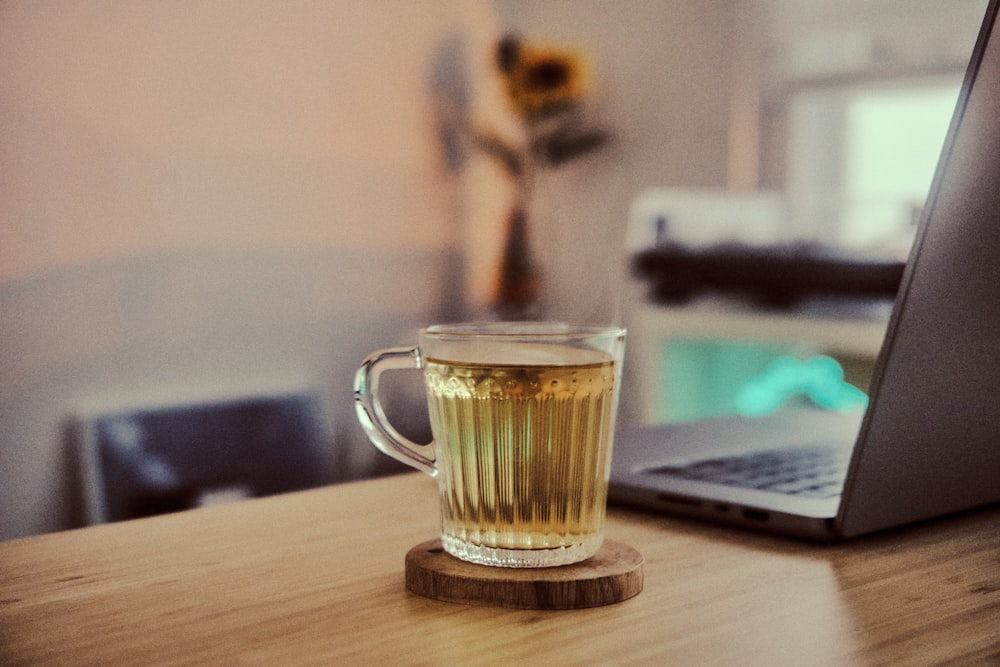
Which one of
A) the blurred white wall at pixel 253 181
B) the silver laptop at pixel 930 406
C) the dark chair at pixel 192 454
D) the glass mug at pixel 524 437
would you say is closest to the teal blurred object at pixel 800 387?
the blurred white wall at pixel 253 181

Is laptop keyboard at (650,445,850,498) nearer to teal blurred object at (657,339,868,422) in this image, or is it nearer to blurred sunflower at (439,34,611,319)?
teal blurred object at (657,339,868,422)

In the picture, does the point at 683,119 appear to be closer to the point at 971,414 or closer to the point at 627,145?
the point at 627,145

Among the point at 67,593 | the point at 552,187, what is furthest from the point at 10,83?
the point at 67,593

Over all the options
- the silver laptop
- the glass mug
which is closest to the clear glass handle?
the glass mug

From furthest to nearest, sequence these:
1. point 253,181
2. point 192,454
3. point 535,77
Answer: point 535,77 < point 253,181 < point 192,454

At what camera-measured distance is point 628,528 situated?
666mm

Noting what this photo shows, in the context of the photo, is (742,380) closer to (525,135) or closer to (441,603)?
(525,135)

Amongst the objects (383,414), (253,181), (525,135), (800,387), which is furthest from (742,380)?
(383,414)

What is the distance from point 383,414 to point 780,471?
0.34 metres

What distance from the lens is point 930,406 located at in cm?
61

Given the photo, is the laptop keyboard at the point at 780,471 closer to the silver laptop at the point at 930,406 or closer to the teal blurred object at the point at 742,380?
the silver laptop at the point at 930,406

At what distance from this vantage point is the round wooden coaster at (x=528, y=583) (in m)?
0.50

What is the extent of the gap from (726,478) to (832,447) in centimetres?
19

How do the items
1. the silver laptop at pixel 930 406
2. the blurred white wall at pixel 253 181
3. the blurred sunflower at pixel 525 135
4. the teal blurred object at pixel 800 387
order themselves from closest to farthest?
the silver laptop at pixel 930 406
the blurred white wall at pixel 253 181
the teal blurred object at pixel 800 387
the blurred sunflower at pixel 525 135
